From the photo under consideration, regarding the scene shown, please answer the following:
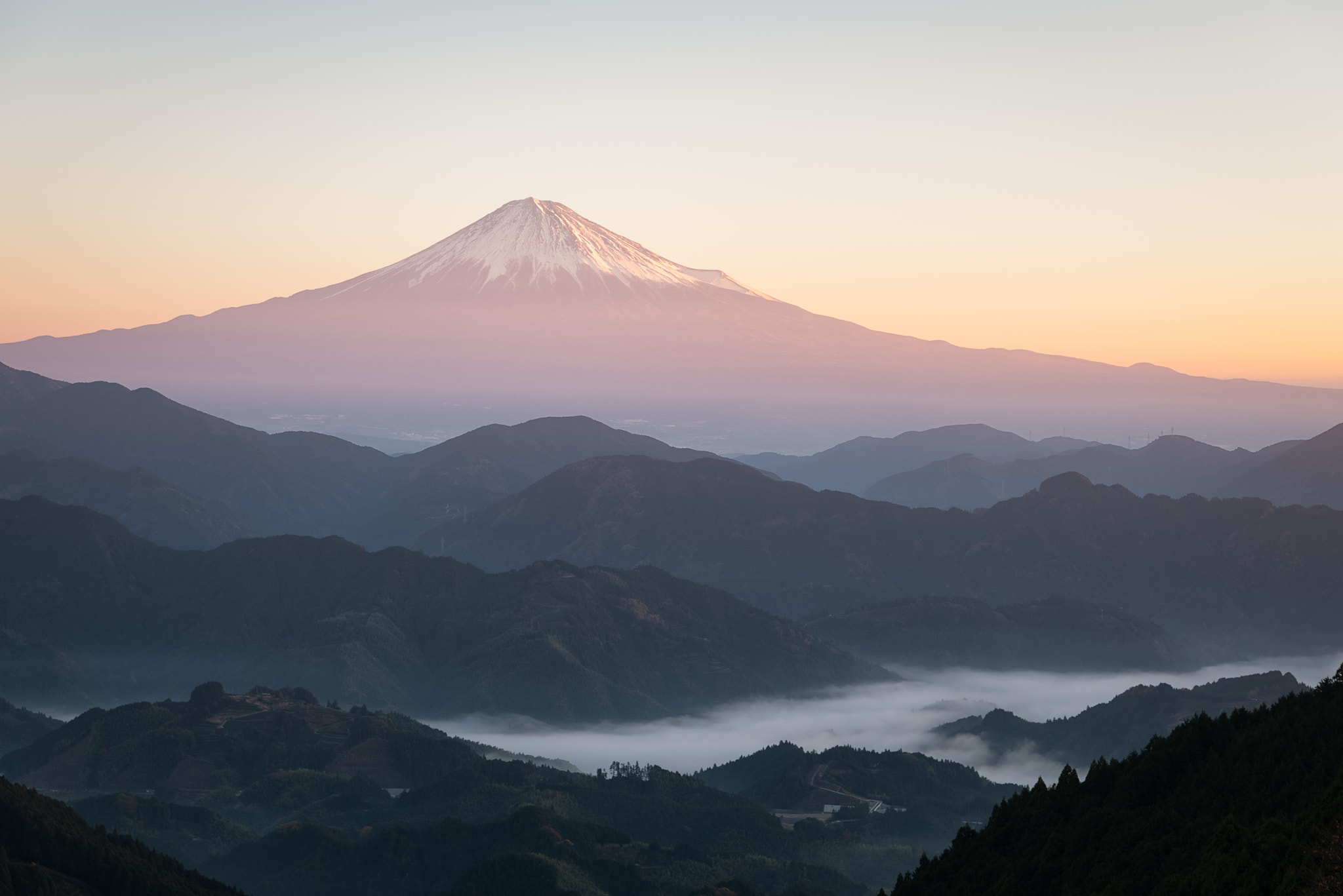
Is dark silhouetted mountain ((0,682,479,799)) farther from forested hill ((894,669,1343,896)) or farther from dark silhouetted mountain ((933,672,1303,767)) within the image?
forested hill ((894,669,1343,896))

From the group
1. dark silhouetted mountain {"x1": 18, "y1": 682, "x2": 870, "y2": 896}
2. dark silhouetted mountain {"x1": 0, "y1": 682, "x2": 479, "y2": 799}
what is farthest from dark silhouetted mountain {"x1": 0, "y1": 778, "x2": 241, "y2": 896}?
dark silhouetted mountain {"x1": 0, "y1": 682, "x2": 479, "y2": 799}

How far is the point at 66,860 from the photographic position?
3944 inches

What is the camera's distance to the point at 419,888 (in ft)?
433

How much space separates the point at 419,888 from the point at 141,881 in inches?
1434

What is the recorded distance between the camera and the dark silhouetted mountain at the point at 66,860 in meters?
96.4

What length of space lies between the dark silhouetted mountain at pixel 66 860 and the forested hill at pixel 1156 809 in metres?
59.2

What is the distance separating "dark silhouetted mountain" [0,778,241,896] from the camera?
9638 centimetres

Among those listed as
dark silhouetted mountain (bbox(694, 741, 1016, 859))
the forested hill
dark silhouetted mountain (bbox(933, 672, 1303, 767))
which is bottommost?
dark silhouetted mountain (bbox(694, 741, 1016, 859))

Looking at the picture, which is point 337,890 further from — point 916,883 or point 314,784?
point 916,883

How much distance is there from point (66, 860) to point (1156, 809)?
77.1m

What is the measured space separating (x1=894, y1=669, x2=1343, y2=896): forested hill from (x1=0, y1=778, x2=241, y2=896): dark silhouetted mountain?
59220mm

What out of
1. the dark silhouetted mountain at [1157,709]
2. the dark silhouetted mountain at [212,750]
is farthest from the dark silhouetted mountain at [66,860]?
the dark silhouetted mountain at [1157,709]

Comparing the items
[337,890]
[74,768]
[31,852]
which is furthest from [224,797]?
[31,852]

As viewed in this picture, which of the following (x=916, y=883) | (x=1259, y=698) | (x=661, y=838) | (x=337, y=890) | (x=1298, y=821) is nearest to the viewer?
(x=1298, y=821)
